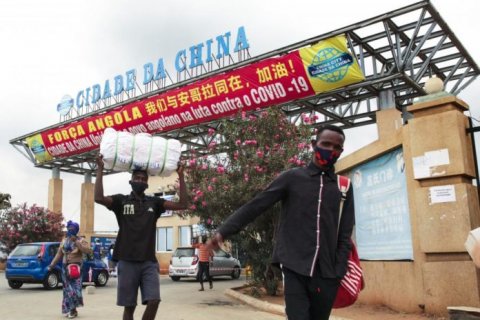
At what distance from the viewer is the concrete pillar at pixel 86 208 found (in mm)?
32303

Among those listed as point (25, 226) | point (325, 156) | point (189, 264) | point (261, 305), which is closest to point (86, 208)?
point (25, 226)

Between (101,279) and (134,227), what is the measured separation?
1387cm

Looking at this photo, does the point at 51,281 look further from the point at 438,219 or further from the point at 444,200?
the point at 444,200

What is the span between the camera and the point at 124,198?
531cm

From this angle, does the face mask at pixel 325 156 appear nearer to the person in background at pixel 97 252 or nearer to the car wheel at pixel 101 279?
the car wheel at pixel 101 279

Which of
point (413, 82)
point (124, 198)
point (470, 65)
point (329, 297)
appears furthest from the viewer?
point (470, 65)

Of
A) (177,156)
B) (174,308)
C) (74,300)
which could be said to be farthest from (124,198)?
(174,308)

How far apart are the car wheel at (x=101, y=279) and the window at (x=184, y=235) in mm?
12178

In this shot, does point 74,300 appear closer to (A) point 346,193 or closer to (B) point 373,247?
(B) point 373,247

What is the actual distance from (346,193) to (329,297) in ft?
2.33

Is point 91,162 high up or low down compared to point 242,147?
up

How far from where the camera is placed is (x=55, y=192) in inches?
1241

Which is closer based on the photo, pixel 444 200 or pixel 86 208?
pixel 444 200

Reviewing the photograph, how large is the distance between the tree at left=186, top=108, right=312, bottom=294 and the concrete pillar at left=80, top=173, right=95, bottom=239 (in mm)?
20990
